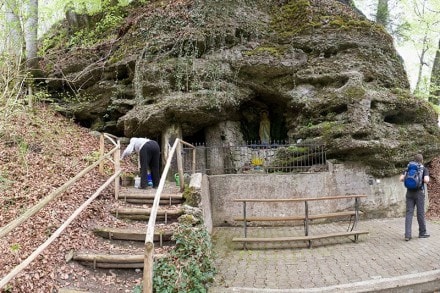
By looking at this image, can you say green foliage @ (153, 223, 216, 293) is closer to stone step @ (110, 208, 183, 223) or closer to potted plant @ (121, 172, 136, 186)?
stone step @ (110, 208, 183, 223)

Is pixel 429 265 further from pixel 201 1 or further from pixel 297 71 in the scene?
pixel 201 1


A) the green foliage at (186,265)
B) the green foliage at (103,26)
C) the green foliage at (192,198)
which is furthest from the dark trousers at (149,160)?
the green foliage at (103,26)

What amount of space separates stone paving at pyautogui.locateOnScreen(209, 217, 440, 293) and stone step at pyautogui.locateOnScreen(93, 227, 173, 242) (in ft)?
3.53

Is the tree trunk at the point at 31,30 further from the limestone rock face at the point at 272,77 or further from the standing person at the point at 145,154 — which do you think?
the standing person at the point at 145,154

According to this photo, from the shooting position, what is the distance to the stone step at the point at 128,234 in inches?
214

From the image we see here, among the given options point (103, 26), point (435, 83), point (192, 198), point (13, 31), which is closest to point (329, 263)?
point (192, 198)

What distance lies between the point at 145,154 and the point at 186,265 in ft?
11.9

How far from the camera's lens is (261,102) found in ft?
43.1

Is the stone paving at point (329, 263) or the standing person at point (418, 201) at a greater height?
the standing person at point (418, 201)

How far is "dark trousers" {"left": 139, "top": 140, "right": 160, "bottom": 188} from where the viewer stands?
780 centimetres

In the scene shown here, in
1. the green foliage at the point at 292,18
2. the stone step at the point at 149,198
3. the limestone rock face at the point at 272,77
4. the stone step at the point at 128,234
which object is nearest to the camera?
the stone step at the point at 128,234

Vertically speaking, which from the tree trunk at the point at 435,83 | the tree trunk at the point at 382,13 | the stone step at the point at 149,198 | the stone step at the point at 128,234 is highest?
the tree trunk at the point at 382,13

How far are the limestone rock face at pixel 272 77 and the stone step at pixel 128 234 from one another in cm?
577

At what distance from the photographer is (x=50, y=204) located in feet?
19.4
